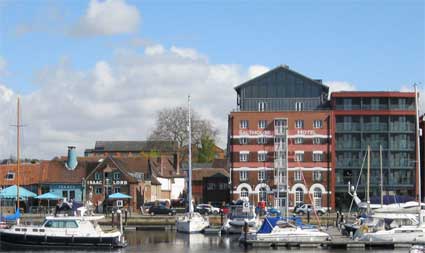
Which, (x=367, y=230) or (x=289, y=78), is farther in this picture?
(x=289, y=78)

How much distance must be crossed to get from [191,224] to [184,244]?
10.4 metres

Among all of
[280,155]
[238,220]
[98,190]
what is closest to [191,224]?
[238,220]

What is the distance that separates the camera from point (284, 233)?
6031 cm

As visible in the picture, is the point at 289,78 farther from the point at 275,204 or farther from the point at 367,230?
the point at 367,230

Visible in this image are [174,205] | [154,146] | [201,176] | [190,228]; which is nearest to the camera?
[190,228]

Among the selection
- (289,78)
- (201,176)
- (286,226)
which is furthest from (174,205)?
(286,226)

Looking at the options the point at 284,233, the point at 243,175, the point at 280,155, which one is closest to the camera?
the point at 284,233

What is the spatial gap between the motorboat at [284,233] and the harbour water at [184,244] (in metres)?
1.19

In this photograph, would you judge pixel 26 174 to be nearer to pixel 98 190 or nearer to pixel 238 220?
pixel 98 190

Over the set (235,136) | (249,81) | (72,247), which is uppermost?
(249,81)

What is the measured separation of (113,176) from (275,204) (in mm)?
22428

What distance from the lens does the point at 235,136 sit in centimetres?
10981

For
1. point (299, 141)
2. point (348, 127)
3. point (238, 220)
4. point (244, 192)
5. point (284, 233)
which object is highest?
point (348, 127)

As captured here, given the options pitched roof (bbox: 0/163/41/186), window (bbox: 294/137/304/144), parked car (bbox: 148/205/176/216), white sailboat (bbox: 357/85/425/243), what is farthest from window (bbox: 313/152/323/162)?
white sailboat (bbox: 357/85/425/243)
